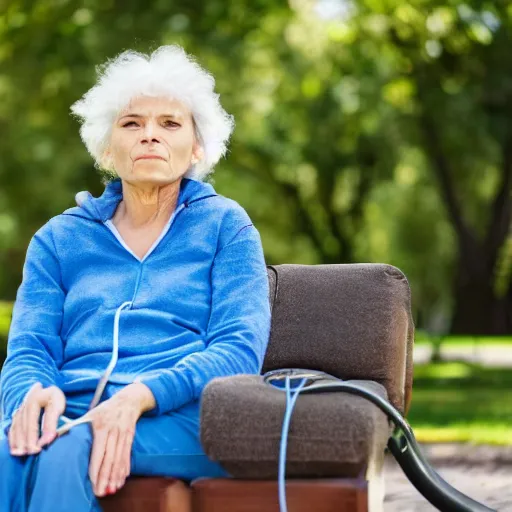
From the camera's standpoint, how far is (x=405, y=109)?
71.9 ft

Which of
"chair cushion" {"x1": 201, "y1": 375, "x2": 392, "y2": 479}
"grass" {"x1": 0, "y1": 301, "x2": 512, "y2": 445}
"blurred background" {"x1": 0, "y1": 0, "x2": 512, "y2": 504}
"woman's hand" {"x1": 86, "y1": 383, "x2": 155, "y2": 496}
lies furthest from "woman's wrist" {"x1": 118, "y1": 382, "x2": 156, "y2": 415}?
"grass" {"x1": 0, "y1": 301, "x2": 512, "y2": 445}

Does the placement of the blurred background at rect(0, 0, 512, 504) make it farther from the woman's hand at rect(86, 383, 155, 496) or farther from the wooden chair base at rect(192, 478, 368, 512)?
the wooden chair base at rect(192, 478, 368, 512)

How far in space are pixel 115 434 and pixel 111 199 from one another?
0.91m

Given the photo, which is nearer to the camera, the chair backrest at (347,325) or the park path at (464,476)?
the chair backrest at (347,325)

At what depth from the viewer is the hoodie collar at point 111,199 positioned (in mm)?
3367

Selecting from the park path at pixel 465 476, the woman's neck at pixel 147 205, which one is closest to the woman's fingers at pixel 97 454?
the woman's neck at pixel 147 205

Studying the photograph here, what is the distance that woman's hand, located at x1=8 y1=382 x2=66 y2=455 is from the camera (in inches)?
111

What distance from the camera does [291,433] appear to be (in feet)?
8.73

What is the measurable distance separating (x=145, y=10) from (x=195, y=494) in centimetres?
896

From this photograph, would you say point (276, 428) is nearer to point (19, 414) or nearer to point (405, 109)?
point (19, 414)

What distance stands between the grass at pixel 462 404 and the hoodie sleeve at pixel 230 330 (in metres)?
5.87

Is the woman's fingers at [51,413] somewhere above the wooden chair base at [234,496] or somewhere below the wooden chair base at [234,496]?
above

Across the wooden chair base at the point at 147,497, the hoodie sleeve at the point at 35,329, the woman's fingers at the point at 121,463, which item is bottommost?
the wooden chair base at the point at 147,497

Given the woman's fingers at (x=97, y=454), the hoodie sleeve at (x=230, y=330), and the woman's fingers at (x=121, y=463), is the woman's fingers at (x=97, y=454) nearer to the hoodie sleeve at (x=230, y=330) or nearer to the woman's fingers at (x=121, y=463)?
the woman's fingers at (x=121, y=463)
